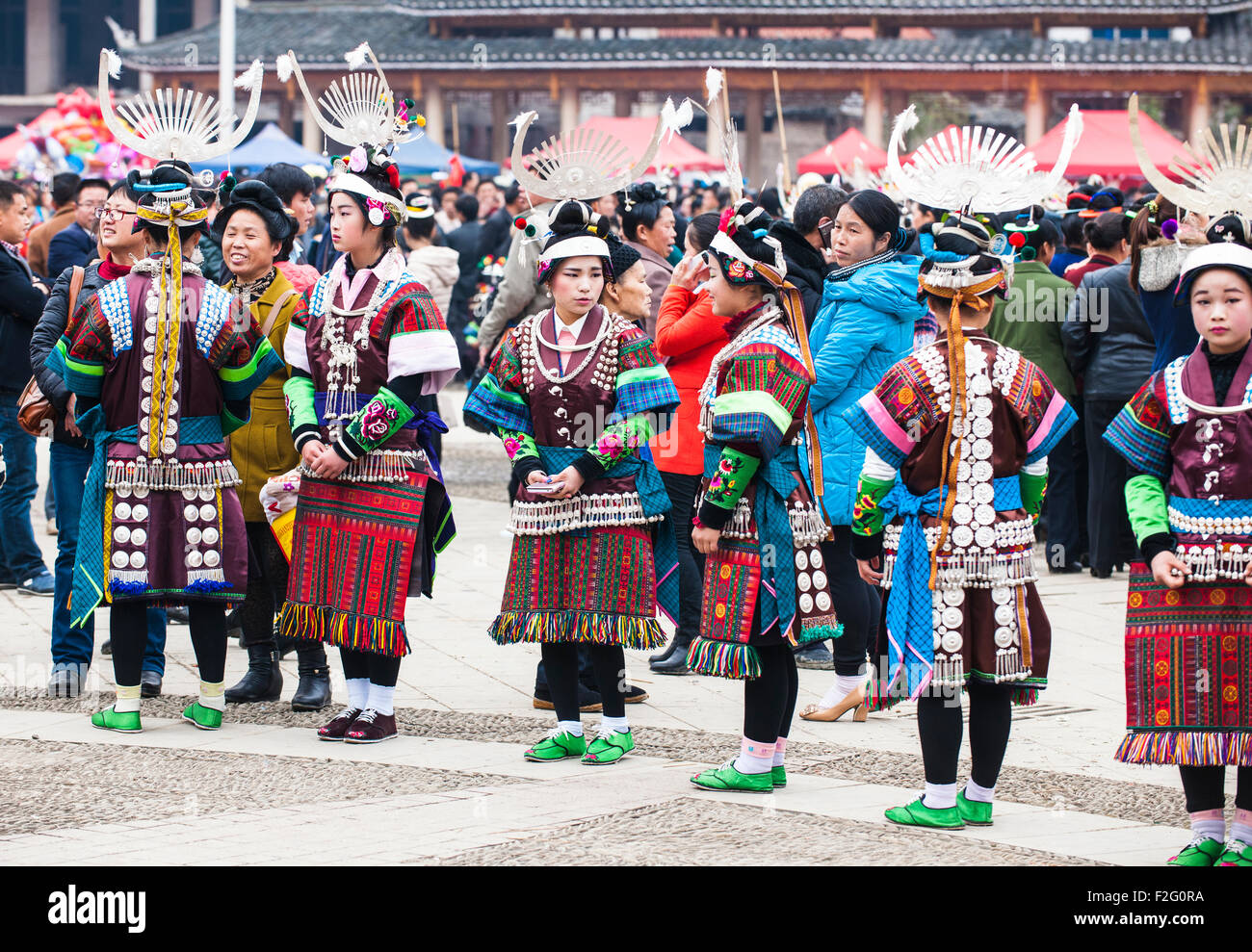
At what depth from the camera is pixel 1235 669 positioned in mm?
4266

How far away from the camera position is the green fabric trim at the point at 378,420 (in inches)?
219

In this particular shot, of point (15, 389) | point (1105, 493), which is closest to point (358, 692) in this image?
point (15, 389)

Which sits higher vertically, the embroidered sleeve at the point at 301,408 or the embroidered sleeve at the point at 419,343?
the embroidered sleeve at the point at 419,343

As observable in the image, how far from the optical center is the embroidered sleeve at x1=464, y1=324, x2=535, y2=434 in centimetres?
550

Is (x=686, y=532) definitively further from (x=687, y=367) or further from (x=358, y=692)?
(x=358, y=692)

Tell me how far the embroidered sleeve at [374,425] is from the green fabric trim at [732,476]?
116cm

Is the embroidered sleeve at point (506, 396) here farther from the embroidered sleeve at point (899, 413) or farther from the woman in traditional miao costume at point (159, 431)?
the embroidered sleeve at point (899, 413)

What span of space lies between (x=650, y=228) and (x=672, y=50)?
89.2ft

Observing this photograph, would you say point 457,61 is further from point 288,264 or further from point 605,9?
point 288,264

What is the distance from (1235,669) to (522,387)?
2.39m

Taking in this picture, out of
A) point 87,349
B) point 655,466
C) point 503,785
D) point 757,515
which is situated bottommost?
point 503,785

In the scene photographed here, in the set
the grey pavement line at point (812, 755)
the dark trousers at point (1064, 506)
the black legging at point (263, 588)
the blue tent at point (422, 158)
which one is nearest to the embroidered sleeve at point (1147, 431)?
the grey pavement line at point (812, 755)

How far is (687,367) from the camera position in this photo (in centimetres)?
694

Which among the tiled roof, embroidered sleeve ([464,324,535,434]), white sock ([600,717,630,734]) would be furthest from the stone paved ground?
the tiled roof
